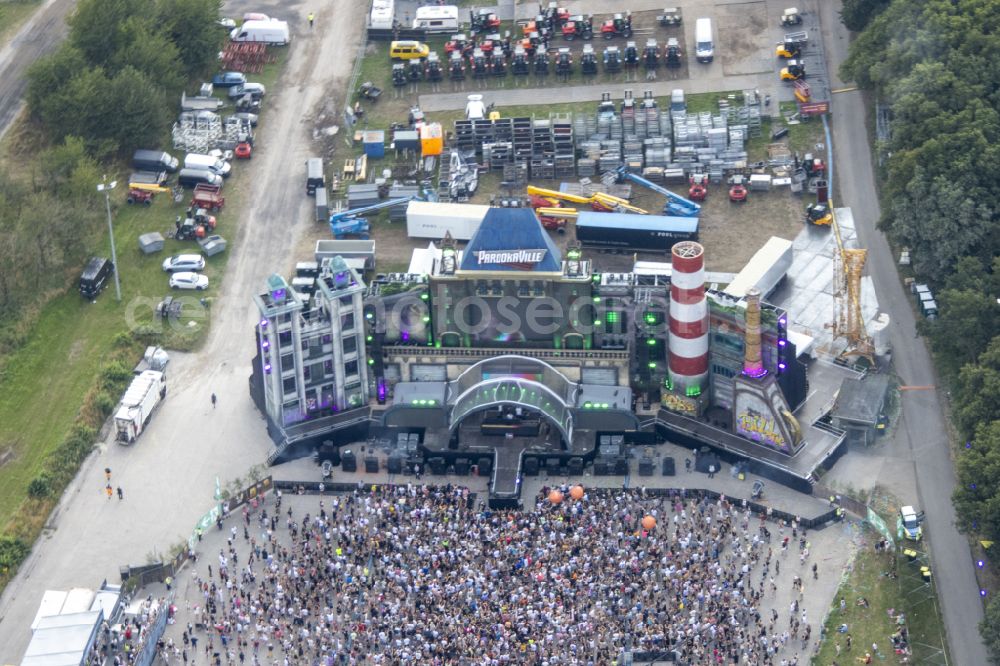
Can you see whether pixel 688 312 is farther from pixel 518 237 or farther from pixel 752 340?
pixel 518 237

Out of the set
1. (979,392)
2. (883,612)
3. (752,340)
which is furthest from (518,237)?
(883,612)

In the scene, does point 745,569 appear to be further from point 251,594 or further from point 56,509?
point 56,509

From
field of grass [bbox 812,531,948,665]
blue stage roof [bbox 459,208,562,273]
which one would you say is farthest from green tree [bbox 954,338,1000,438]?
blue stage roof [bbox 459,208,562,273]

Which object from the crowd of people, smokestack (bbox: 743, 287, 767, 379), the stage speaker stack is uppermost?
smokestack (bbox: 743, 287, 767, 379)

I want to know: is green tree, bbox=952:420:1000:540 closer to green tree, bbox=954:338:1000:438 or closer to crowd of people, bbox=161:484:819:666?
green tree, bbox=954:338:1000:438

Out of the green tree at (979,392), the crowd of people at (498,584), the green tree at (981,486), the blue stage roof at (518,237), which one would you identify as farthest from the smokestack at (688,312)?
the green tree at (981,486)

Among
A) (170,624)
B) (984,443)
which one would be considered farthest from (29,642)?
(984,443)
